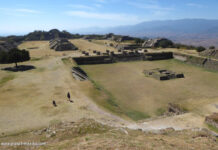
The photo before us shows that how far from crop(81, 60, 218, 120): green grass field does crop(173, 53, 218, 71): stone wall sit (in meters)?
3.99

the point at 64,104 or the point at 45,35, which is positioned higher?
the point at 45,35

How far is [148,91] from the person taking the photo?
23453 millimetres

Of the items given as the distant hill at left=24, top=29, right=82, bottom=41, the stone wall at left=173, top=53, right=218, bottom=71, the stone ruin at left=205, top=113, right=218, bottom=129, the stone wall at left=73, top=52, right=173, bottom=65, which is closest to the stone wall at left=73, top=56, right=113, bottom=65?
the stone wall at left=73, top=52, right=173, bottom=65

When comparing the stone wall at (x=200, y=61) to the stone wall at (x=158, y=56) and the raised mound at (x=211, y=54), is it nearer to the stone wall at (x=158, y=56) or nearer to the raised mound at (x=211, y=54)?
the stone wall at (x=158, y=56)

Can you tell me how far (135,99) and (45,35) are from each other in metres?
82.7

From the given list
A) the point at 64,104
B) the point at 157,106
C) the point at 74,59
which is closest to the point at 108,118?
the point at 64,104

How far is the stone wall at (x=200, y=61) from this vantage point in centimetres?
3620

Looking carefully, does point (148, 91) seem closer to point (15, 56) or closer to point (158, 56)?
point (15, 56)

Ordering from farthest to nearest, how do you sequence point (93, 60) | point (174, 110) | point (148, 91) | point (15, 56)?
point (93, 60)
point (15, 56)
point (148, 91)
point (174, 110)

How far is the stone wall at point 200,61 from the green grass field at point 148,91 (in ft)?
13.1

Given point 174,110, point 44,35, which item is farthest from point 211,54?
point 44,35

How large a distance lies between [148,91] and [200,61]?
2192 centimetres

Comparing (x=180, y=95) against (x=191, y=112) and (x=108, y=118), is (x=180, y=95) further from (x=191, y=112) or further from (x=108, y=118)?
(x=108, y=118)

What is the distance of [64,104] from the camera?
16.6m
